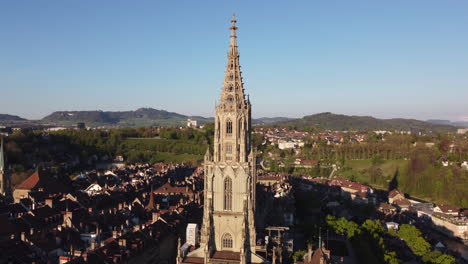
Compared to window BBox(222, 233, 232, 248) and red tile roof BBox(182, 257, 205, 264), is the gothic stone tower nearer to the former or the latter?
red tile roof BBox(182, 257, 205, 264)

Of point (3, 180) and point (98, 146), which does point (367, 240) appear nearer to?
point (3, 180)

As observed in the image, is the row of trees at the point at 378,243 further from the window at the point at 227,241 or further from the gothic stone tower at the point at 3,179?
the gothic stone tower at the point at 3,179

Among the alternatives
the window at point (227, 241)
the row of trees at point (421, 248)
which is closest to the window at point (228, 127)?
the window at point (227, 241)

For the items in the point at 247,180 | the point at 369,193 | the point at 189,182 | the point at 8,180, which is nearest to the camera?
the point at 247,180

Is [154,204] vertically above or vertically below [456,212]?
above

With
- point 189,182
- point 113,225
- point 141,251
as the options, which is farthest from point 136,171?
point 141,251

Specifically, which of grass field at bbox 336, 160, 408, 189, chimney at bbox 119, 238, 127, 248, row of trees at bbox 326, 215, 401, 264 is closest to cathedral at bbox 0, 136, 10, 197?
chimney at bbox 119, 238, 127, 248

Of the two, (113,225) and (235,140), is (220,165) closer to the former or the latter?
(235,140)

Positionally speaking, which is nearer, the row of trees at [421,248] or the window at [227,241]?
the window at [227,241]
